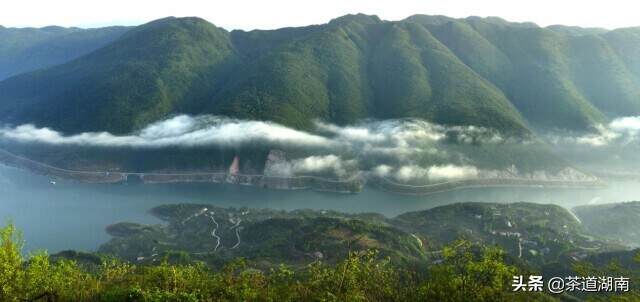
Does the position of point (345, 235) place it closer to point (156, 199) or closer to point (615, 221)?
point (156, 199)

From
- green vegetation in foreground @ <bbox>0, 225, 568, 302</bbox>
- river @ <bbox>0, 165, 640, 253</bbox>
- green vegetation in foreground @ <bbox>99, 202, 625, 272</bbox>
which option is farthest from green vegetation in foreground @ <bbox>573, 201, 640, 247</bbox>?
green vegetation in foreground @ <bbox>0, 225, 568, 302</bbox>

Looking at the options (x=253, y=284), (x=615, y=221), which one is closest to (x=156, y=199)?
(x=615, y=221)

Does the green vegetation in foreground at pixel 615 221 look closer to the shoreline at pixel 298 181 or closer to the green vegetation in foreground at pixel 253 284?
the shoreline at pixel 298 181

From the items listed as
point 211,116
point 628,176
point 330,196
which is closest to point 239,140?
point 211,116

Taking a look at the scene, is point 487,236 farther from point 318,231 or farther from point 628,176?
point 628,176

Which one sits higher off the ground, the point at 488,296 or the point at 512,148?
the point at 512,148

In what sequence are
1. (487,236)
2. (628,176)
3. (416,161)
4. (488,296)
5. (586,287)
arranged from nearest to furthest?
(488,296) < (586,287) < (487,236) < (416,161) < (628,176)

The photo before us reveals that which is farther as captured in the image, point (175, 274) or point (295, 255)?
point (295, 255)

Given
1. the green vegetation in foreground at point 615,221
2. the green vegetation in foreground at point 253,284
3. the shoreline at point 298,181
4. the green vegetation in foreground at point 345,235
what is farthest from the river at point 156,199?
the green vegetation in foreground at point 253,284
